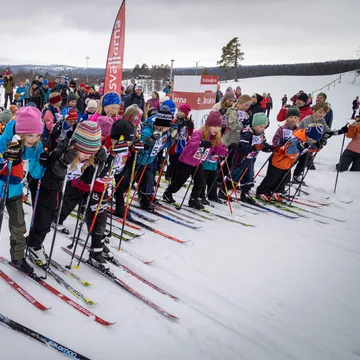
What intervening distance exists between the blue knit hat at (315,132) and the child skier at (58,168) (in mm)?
3975

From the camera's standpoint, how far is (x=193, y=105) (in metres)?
8.64

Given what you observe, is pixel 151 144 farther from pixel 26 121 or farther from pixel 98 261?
pixel 26 121

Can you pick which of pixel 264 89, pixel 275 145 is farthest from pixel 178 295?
pixel 264 89

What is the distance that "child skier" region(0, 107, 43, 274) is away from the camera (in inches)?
96.1

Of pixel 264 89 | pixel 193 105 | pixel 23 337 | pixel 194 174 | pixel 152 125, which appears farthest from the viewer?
pixel 264 89

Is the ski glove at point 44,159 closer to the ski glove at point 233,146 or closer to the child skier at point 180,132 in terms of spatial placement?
the child skier at point 180,132

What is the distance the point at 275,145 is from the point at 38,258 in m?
4.24

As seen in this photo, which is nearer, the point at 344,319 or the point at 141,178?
the point at 344,319

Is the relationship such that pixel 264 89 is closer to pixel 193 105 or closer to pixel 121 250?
pixel 193 105

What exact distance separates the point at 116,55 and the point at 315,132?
13.7 feet

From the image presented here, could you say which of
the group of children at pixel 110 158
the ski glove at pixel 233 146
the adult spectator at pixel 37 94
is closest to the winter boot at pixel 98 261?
the group of children at pixel 110 158

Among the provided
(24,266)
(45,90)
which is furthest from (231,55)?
(24,266)

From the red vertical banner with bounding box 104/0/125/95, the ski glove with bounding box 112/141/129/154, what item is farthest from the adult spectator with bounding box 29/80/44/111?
the ski glove with bounding box 112/141/129/154

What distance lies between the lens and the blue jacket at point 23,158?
2.48 metres
